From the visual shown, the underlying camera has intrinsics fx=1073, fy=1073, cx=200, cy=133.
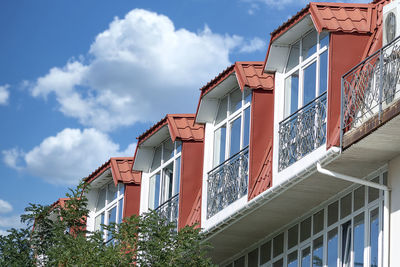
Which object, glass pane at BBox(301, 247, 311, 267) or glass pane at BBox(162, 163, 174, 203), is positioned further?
glass pane at BBox(162, 163, 174, 203)

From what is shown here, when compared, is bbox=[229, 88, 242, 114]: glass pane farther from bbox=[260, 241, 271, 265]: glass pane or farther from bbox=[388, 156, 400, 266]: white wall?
bbox=[388, 156, 400, 266]: white wall

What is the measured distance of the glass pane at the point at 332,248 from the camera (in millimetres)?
20609

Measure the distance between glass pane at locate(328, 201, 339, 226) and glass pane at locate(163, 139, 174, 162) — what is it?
22.9 feet

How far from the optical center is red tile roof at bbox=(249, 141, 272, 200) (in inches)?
843

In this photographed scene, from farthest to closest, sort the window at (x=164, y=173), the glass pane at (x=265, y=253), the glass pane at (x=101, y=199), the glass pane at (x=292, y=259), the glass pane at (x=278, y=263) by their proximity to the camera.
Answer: the glass pane at (x=101, y=199)
the window at (x=164, y=173)
the glass pane at (x=265, y=253)
the glass pane at (x=278, y=263)
the glass pane at (x=292, y=259)

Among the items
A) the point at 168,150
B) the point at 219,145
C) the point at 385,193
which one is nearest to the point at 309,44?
the point at 385,193

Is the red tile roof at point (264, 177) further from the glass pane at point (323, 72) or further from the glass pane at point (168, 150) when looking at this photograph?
the glass pane at point (168, 150)

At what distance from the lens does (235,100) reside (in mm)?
24312

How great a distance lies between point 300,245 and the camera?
2216 cm

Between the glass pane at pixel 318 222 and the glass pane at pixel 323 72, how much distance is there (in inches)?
102

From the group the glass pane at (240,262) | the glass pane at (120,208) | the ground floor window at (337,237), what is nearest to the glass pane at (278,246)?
the ground floor window at (337,237)

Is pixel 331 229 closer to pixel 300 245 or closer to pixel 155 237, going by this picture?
pixel 300 245

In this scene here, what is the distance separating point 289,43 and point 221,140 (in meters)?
3.66

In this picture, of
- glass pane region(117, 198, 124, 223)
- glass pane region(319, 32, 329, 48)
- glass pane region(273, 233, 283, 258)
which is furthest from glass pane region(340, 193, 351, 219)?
glass pane region(117, 198, 124, 223)
